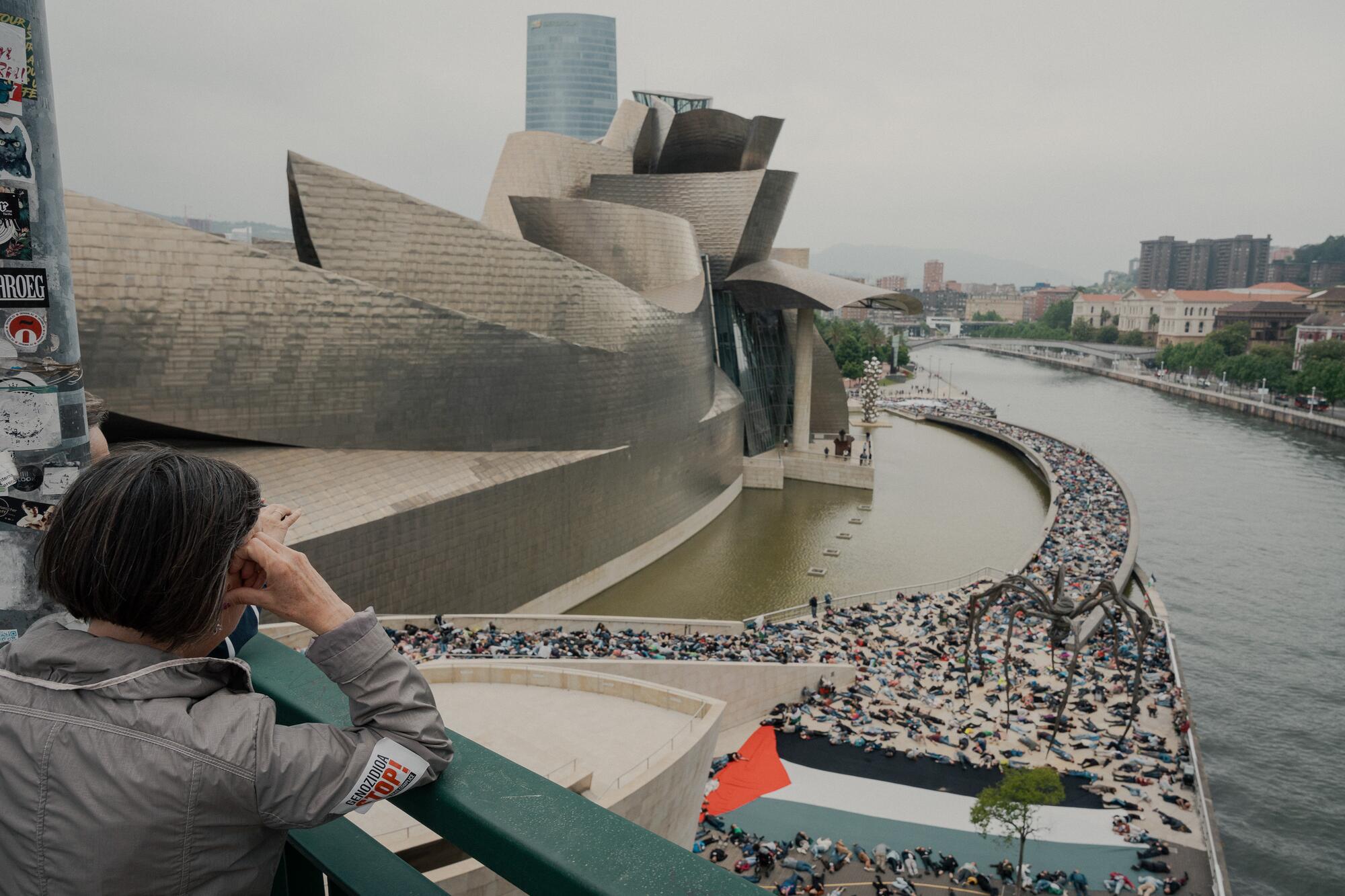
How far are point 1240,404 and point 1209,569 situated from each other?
147 feet

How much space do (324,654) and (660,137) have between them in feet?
126

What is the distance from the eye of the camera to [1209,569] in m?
27.7

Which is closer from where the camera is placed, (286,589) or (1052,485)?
(286,589)

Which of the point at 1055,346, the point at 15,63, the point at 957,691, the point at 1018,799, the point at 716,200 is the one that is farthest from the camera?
the point at 1055,346

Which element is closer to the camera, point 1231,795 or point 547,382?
point 1231,795

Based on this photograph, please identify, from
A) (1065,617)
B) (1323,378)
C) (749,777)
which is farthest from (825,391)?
(1323,378)

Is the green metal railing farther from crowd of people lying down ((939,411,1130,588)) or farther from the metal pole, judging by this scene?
crowd of people lying down ((939,411,1130,588))

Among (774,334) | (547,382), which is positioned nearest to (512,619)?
(547,382)

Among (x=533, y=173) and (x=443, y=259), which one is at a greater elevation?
(x=533, y=173)

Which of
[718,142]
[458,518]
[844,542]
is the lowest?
[844,542]

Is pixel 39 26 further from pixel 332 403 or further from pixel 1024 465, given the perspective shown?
pixel 1024 465

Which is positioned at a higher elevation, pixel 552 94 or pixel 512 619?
pixel 552 94

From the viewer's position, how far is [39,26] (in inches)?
88.0

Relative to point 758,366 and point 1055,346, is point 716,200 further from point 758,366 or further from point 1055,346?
point 1055,346
